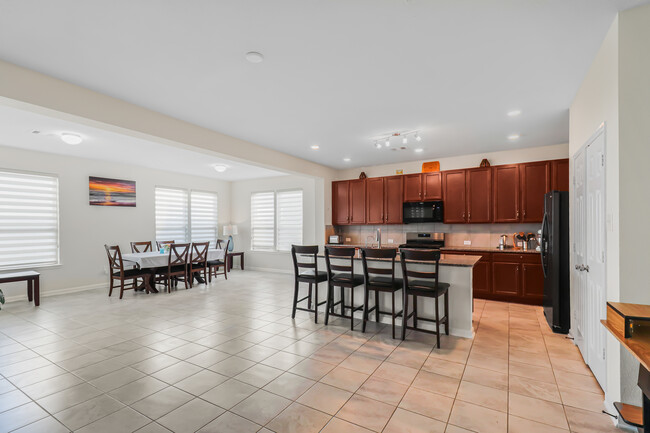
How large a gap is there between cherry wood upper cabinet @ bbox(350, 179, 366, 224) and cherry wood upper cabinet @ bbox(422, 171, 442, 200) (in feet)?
4.48

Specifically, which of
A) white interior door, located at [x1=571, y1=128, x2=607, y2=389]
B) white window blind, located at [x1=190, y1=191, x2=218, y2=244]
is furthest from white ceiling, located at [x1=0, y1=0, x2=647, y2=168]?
white window blind, located at [x1=190, y1=191, x2=218, y2=244]

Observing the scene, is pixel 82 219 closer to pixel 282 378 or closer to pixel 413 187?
pixel 282 378

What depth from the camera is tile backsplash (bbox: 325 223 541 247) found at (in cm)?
593

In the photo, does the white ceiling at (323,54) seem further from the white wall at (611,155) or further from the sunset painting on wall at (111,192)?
the sunset painting on wall at (111,192)

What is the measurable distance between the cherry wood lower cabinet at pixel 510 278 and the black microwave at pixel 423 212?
1.02 meters

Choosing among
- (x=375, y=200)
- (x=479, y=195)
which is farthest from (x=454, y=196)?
(x=375, y=200)

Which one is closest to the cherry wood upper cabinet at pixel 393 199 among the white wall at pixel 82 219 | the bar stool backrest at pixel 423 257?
the bar stool backrest at pixel 423 257

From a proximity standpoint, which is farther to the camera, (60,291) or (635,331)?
(60,291)

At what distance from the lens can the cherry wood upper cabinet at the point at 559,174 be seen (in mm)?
5238

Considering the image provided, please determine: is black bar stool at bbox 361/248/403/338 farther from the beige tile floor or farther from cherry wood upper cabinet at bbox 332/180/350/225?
cherry wood upper cabinet at bbox 332/180/350/225

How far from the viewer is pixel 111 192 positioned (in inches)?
276

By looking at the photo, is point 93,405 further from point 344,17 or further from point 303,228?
point 303,228

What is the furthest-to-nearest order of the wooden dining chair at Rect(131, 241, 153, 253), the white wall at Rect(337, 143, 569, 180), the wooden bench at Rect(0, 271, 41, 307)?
the wooden dining chair at Rect(131, 241, 153, 253), the white wall at Rect(337, 143, 569, 180), the wooden bench at Rect(0, 271, 41, 307)

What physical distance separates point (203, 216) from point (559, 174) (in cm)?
Answer: 836
